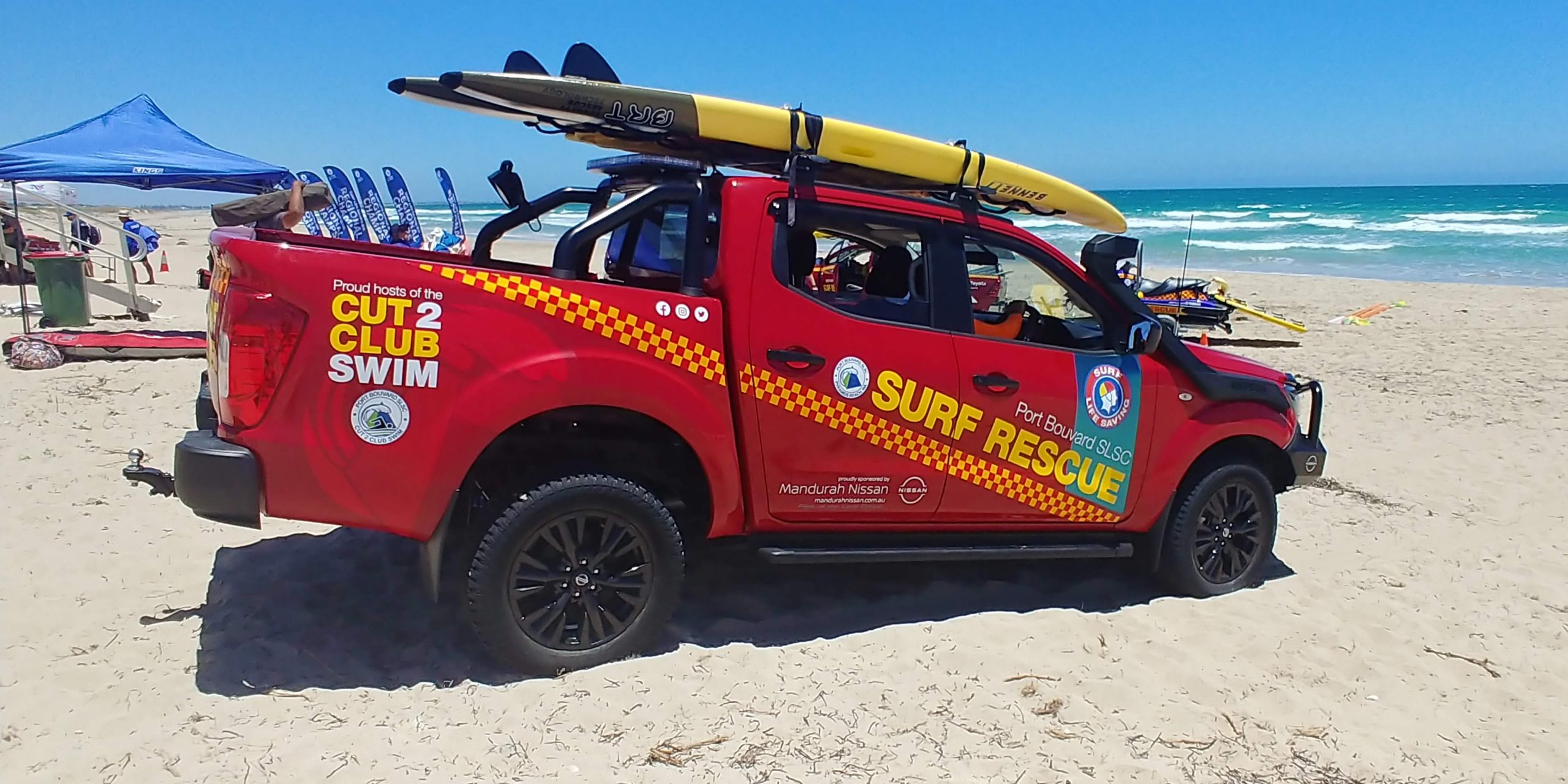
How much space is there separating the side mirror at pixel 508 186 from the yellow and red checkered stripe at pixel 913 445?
1396 mm

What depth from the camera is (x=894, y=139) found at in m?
4.29

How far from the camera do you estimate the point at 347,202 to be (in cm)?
1952

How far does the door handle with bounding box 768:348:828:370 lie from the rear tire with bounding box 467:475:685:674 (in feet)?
2.30

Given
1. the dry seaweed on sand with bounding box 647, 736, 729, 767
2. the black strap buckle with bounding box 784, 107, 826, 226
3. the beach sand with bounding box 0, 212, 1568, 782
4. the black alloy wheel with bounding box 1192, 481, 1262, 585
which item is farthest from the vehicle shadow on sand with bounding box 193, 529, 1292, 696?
the black strap buckle with bounding box 784, 107, 826, 226

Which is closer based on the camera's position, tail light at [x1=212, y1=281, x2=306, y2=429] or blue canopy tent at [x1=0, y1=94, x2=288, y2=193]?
tail light at [x1=212, y1=281, x2=306, y2=429]

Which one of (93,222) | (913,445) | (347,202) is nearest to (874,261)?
(913,445)

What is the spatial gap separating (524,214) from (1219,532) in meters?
3.56

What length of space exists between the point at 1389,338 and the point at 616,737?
1485 centimetres

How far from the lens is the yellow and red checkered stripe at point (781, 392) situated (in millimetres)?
3561

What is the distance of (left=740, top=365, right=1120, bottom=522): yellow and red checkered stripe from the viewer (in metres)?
3.94

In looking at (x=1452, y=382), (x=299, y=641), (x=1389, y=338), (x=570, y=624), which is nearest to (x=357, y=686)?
(x=299, y=641)

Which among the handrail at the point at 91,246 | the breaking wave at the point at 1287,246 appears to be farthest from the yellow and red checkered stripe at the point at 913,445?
the breaking wave at the point at 1287,246

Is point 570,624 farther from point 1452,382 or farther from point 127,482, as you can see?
point 1452,382

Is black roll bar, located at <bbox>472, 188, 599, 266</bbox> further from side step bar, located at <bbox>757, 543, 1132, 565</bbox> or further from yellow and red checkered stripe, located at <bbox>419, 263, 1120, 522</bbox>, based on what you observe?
side step bar, located at <bbox>757, 543, 1132, 565</bbox>
